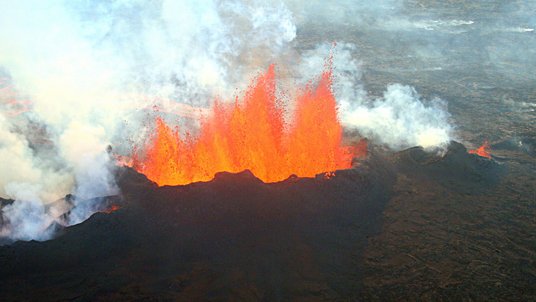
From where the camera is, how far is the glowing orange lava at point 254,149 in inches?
705

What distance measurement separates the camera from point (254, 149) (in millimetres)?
18422

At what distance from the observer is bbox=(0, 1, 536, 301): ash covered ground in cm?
1245

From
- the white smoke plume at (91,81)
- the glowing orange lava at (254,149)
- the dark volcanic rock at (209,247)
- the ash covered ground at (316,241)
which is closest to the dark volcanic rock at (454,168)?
the ash covered ground at (316,241)

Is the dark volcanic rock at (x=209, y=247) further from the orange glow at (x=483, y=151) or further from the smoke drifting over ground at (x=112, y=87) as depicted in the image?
the orange glow at (x=483, y=151)

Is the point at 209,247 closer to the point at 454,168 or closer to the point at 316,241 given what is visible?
the point at 316,241

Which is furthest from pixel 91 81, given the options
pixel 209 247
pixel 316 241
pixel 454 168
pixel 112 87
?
pixel 454 168

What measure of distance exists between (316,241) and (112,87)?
680 inches

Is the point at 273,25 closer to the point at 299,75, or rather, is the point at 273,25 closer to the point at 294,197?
the point at 299,75

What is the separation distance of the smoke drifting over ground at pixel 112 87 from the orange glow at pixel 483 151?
183 cm

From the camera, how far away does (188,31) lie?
106 ft

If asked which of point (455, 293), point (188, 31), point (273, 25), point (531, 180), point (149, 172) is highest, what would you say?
point (273, 25)

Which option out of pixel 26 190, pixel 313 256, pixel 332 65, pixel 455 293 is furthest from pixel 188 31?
pixel 455 293

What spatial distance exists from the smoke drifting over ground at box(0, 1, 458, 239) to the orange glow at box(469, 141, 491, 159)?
183 cm

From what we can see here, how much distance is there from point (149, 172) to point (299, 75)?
17857 mm
